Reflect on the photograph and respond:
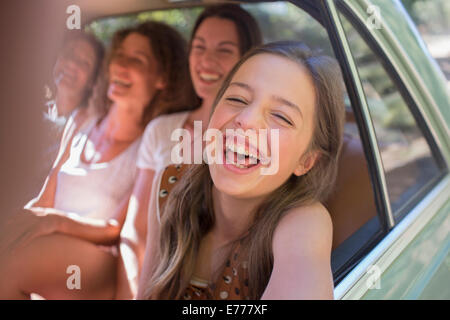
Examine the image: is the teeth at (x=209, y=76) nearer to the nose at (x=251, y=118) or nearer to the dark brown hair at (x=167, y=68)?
the dark brown hair at (x=167, y=68)

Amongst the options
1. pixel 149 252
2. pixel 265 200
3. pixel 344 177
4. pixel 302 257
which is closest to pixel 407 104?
pixel 344 177

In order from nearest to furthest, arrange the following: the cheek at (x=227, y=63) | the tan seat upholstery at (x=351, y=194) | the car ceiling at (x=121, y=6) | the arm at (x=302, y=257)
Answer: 1. the arm at (x=302, y=257)
2. the tan seat upholstery at (x=351, y=194)
3. the cheek at (x=227, y=63)
4. the car ceiling at (x=121, y=6)

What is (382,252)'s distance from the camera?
145cm

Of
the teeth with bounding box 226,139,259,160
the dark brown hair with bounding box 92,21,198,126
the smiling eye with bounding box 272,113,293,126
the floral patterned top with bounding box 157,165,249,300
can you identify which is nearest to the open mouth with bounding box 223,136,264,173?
the teeth with bounding box 226,139,259,160

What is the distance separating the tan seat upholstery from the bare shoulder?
139 mm

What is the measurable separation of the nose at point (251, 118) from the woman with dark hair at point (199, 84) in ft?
1.49

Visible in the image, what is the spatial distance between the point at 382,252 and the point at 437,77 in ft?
2.27

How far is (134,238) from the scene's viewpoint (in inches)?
75.8

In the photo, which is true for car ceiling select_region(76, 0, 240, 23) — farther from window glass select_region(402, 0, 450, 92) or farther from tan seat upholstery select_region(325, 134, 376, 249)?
window glass select_region(402, 0, 450, 92)

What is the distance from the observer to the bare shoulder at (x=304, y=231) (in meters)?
1.23

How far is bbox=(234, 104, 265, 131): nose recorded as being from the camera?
1.32m

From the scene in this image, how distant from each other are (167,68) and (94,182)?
24.1 inches

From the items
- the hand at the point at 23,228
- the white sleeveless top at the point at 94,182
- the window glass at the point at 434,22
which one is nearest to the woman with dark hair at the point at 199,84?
the white sleeveless top at the point at 94,182

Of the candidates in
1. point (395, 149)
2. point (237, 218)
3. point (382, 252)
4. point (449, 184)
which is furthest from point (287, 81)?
point (395, 149)
